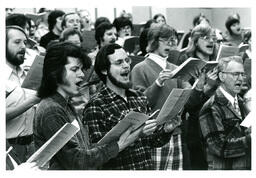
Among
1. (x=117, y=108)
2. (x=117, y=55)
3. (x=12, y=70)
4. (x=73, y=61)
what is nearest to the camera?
(x=73, y=61)

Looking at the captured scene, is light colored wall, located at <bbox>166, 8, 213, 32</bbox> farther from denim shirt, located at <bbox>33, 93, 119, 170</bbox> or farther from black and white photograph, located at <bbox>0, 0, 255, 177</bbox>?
denim shirt, located at <bbox>33, 93, 119, 170</bbox>

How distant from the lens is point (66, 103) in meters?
3.71

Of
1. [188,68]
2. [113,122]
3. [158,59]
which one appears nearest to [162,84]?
[188,68]

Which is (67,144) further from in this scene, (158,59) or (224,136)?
(158,59)

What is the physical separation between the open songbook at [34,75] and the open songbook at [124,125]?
0.84 metres

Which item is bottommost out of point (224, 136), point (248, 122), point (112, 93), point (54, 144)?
point (224, 136)

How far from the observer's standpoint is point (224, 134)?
471cm

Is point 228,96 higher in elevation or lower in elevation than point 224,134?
higher

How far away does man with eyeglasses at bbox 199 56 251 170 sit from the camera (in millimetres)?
4691

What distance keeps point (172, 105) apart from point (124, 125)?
0.56 meters

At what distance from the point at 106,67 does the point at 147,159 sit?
71cm

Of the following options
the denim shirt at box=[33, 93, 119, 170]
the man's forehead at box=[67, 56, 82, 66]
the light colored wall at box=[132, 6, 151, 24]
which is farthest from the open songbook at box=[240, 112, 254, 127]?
the light colored wall at box=[132, 6, 151, 24]
